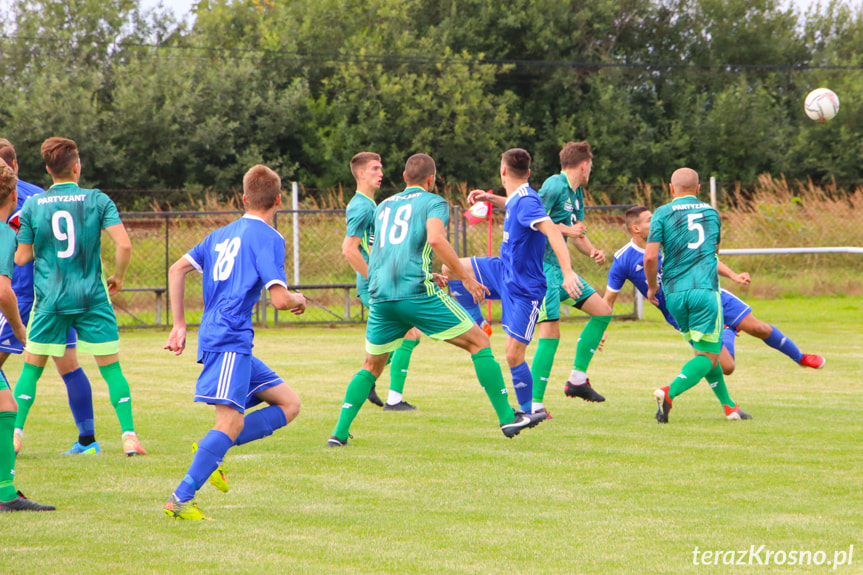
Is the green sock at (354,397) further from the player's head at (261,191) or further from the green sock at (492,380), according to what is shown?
the player's head at (261,191)

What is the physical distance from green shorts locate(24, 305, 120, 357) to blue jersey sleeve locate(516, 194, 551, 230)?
9.29 ft

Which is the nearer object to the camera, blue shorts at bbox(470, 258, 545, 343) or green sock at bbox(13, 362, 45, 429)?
green sock at bbox(13, 362, 45, 429)

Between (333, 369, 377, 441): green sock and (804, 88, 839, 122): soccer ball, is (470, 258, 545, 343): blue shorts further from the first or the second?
(804, 88, 839, 122): soccer ball

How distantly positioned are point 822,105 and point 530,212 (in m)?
9.94

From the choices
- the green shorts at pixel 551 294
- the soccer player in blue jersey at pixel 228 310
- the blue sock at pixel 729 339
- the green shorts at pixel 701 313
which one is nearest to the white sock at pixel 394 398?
the green shorts at pixel 551 294

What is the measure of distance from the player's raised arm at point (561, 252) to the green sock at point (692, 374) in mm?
1075

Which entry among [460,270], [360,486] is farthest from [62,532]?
[460,270]

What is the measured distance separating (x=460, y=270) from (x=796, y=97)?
37790 mm

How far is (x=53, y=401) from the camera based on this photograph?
355 inches

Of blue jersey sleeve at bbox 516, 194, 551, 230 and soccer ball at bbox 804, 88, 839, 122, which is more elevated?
soccer ball at bbox 804, 88, 839, 122

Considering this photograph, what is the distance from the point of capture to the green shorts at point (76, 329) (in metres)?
6.23

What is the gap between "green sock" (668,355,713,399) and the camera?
7.34 metres

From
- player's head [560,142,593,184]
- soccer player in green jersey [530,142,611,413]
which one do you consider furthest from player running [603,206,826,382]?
player's head [560,142,593,184]

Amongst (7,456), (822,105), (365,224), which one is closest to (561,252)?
(365,224)
